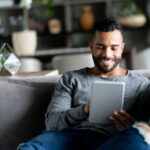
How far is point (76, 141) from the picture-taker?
5.82 ft

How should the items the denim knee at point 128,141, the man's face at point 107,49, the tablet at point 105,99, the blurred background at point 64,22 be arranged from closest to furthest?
the denim knee at point 128,141 → the tablet at point 105,99 → the man's face at point 107,49 → the blurred background at point 64,22

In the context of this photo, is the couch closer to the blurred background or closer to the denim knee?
the denim knee

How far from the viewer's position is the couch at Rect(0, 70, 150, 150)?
1.97 m

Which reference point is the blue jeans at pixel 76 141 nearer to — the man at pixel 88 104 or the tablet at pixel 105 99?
the man at pixel 88 104

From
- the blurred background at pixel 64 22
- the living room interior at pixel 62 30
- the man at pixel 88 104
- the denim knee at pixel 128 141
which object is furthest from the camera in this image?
the blurred background at pixel 64 22

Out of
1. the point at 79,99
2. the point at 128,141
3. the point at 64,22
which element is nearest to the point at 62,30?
the point at 64,22

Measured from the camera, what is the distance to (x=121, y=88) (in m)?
1.58

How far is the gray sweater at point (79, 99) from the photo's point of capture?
1734 millimetres

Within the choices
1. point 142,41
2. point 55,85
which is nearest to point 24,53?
point 142,41

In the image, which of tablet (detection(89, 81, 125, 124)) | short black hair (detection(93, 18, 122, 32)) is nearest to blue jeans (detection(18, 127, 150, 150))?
tablet (detection(89, 81, 125, 124))

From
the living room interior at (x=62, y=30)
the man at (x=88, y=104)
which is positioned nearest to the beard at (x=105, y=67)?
the man at (x=88, y=104)

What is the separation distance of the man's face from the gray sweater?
0.21 feet

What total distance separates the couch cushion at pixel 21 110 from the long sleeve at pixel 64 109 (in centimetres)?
15

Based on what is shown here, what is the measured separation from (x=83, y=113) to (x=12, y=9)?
341 cm
